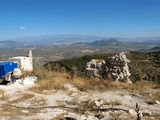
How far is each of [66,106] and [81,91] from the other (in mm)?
3599

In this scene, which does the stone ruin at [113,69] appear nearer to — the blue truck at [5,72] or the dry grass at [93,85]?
the dry grass at [93,85]

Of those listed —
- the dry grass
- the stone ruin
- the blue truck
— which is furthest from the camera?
the stone ruin

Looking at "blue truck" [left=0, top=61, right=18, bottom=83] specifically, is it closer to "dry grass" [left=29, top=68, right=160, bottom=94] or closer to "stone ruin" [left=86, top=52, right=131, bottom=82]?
"dry grass" [left=29, top=68, right=160, bottom=94]

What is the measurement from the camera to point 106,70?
20203 millimetres

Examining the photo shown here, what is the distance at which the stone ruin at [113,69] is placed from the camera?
19172mm

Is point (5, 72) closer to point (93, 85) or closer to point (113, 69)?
point (93, 85)

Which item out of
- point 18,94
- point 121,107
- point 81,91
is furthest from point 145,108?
point 18,94

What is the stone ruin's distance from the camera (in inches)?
755

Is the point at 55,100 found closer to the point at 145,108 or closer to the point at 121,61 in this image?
the point at 145,108

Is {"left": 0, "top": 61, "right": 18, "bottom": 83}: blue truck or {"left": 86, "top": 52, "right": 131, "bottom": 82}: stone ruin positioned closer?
{"left": 0, "top": 61, "right": 18, "bottom": 83}: blue truck

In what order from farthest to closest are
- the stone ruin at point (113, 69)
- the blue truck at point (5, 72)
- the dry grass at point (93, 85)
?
the stone ruin at point (113, 69), the blue truck at point (5, 72), the dry grass at point (93, 85)

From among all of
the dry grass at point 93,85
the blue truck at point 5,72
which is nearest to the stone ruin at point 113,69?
the dry grass at point 93,85

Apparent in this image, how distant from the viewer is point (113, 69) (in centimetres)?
1953

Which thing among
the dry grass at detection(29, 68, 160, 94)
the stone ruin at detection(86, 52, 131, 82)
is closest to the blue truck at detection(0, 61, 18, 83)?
the dry grass at detection(29, 68, 160, 94)
